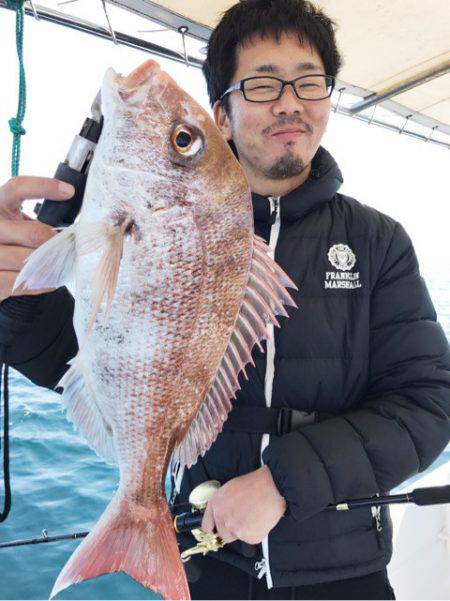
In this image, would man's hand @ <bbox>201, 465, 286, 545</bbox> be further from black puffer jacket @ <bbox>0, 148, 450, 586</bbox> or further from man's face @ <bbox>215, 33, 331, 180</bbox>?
man's face @ <bbox>215, 33, 331, 180</bbox>

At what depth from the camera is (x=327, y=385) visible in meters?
1.63

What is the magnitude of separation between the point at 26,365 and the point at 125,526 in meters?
0.57

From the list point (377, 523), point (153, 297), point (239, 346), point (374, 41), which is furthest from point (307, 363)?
point (374, 41)

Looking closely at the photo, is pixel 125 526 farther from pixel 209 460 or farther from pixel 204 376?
pixel 209 460

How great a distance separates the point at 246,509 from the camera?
1.32 m

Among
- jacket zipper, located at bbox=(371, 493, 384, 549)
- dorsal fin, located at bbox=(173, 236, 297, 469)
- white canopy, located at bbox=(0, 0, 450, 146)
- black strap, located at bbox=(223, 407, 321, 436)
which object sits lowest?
jacket zipper, located at bbox=(371, 493, 384, 549)

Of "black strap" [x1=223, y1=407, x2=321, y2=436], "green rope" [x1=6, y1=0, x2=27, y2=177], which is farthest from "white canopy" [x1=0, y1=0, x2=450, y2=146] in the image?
"black strap" [x1=223, y1=407, x2=321, y2=436]

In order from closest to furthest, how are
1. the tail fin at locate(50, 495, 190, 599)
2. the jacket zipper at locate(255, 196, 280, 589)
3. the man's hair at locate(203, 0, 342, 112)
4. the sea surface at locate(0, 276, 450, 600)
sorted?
1. the tail fin at locate(50, 495, 190, 599)
2. the jacket zipper at locate(255, 196, 280, 589)
3. the man's hair at locate(203, 0, 342, 112)
4. the sea surface at locate(0, 276, 450, 600)

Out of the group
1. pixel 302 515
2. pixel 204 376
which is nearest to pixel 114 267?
pixel 204 376

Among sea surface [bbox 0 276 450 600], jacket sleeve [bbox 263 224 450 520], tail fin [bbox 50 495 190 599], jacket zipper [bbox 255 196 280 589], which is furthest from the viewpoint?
sea surface [bbox 0 276 450 600]

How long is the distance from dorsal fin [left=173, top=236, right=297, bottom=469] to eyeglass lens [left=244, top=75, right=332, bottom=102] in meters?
0.79

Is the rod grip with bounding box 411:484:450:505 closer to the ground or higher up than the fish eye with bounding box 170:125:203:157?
closer to the ground

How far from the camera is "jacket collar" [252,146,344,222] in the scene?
5.81 ft

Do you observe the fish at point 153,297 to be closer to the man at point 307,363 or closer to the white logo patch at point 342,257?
the man at point 307,363
